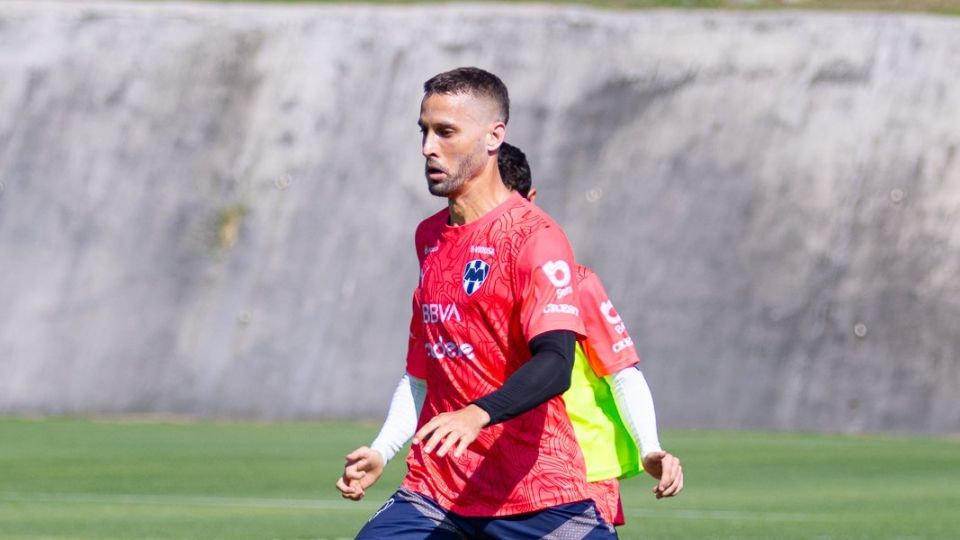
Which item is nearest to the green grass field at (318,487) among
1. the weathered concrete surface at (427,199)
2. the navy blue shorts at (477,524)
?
the weathered concrete surface at (427,199)

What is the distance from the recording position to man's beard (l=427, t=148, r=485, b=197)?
5703 millimetres

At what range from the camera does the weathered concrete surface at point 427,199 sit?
2294 cm

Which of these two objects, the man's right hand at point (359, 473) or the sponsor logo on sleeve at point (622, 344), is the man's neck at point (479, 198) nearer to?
the man's right hand at point (359, 473)

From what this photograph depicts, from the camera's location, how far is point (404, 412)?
610 centimetres

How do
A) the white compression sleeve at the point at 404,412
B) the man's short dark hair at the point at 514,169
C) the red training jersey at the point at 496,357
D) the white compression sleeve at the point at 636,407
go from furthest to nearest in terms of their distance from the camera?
the man's short dark hair at the point at 514,169 < the white compression sleeve at the point at 636,407 < the white compression sleeve at the point at 404,412 < the red training jersey at the point at 496,357

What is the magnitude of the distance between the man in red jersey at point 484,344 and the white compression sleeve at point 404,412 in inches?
7.0

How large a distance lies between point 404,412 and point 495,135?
995 millimetres

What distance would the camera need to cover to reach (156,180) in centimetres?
2567

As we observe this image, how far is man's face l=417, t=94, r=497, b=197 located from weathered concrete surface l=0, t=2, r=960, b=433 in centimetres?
1723

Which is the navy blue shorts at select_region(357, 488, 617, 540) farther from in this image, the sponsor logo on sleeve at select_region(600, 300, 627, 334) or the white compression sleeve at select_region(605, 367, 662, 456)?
the sponsor logo on sleeve at select_region(600, 300, 627, 334)

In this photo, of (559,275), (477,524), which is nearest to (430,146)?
(559,275)

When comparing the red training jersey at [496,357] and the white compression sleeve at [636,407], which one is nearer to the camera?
the red training jersey at [496,357]

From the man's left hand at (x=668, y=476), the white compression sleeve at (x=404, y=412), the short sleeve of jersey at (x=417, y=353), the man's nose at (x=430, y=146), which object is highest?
the man's nose at (x=430, y=146)

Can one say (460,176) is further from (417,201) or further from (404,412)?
(417,201)
